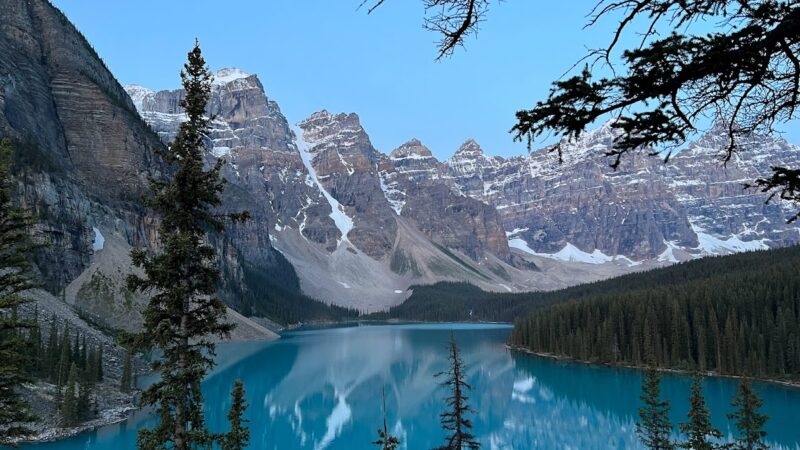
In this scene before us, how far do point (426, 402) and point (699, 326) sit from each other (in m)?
42.2

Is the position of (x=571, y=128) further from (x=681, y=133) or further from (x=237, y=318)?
(x=237, y=318)

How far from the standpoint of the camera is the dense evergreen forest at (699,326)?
75438 mm

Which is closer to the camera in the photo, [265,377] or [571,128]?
[571,128]

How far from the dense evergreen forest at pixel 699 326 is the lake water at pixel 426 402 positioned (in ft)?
17.3

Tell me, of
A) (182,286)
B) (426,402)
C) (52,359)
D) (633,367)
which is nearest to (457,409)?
(182,286)

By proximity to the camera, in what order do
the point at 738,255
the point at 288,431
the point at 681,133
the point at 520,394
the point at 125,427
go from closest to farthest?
the point at 681,133 → the point at 125,427 → the point at 288,431 → the point at 520,394 → the point at 738,255

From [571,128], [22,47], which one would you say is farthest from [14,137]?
[571,128]

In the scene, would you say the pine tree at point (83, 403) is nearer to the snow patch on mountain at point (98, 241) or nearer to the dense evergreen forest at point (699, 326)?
the dense evergreen forest at point (699, 326)

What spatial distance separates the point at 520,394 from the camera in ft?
218

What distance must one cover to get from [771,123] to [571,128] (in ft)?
6.33

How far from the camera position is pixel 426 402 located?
66562mm

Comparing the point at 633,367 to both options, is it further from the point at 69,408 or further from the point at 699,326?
the point at 69,408

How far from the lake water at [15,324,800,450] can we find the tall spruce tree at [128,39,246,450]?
3230cm

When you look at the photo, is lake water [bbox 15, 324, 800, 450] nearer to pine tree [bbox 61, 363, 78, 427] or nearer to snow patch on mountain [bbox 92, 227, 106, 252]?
pine tree [bbox 61, 363, 78, 427]
